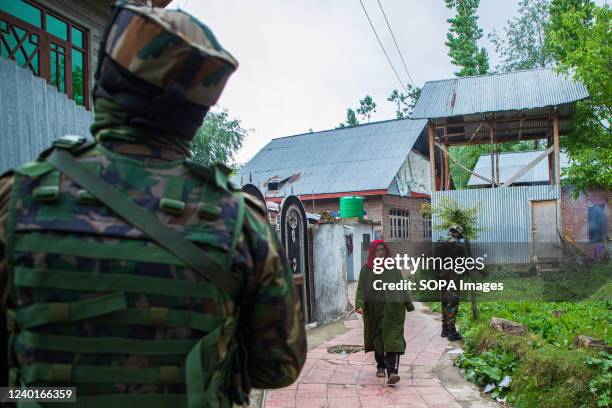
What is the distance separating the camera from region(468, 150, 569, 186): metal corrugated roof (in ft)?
74.0

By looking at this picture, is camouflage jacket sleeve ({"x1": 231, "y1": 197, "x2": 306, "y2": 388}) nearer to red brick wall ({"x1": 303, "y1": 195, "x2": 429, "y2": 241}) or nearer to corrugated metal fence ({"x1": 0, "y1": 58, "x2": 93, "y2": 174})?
corrugated metal fence ({"x1": 0, "y1": 58, "x2": 93, "y2": 174})

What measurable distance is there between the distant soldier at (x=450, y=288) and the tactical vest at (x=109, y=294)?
7056 millimetres

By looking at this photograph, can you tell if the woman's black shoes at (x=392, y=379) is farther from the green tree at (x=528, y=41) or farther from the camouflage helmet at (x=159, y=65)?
the green tree at (x=528, y=41)

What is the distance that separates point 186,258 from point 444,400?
4.42 m

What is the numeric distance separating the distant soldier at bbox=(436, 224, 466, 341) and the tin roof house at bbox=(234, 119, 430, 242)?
32.7 feet

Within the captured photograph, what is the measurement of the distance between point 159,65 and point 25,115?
13.6ft

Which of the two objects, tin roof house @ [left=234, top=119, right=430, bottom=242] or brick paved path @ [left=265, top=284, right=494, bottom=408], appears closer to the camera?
brick paved path @ [left=265, top=284, right=494, bottom=408]

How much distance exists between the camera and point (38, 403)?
131 cm

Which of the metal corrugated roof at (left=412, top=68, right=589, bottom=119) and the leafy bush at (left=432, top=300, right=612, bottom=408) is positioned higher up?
the metal corrugated roof at (left=412, top=68, right=589, bottom=119)

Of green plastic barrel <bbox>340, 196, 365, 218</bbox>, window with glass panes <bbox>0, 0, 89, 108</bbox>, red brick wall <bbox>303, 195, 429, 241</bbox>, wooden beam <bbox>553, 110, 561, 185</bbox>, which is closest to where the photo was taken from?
window with glass panes <bbox>0, 0, 89, 108</bbox>

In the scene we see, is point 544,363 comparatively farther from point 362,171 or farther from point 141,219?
point 362,171

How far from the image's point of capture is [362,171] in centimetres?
1992

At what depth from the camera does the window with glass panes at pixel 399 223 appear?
1980cm
